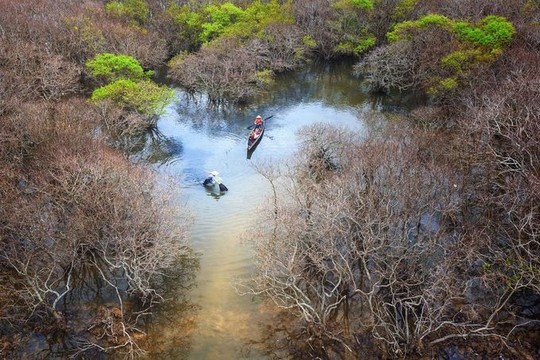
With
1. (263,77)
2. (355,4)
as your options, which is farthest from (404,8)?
(263,77)

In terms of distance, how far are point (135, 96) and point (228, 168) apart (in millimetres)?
10356

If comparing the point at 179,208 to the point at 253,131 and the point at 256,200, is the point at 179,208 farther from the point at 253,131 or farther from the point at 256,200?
the point at 253,131

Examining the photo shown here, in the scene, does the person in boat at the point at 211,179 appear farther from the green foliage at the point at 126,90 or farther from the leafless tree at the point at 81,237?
the green foliage at the point at 126,90

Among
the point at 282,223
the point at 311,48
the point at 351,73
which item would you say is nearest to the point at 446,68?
the point at 351,73

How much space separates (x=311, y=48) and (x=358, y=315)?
136 ft

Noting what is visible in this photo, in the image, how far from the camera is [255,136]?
3812 cm

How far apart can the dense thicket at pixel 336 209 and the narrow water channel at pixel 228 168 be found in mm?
2011

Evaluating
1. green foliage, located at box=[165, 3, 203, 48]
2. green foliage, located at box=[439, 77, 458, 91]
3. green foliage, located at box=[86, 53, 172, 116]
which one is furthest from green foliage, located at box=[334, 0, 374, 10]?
green foliage, located at box=[86, 53, 172, 116]

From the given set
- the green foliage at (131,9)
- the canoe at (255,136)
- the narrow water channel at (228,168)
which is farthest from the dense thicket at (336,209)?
the green foliage at (131,9)

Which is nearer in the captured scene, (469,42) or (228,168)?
(228,168)

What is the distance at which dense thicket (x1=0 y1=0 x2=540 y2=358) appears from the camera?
21.4m

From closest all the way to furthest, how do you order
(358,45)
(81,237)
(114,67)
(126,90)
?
(81,237)
(126,90)
(114,67)
(358,45)

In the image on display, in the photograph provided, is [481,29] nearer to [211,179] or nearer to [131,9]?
[211,179]

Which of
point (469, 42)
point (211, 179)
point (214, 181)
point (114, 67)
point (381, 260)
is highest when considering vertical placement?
point (469, 42)
